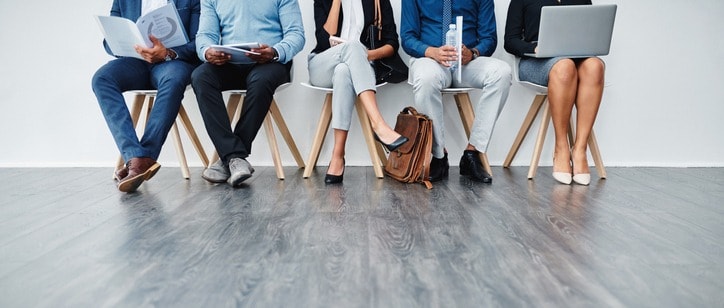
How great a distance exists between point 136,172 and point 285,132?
835mm

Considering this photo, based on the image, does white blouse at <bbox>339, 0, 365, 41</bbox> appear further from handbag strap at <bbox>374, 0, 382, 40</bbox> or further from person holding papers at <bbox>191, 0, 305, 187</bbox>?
person holding papers at <bbox>191, 0, 305, 187</bbox>

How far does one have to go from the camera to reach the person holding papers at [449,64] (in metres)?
2.26

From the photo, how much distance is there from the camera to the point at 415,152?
2.11 metres

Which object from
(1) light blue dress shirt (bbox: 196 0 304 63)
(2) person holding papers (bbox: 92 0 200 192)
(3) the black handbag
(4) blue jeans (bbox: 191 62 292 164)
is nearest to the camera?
(2) person holding papers (bbox: 92 0 200 192)

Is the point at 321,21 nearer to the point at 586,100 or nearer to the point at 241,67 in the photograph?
the point at 241,67

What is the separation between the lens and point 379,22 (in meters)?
2.52

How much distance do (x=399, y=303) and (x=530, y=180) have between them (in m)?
1.60

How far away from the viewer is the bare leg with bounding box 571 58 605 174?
2205 millimetres

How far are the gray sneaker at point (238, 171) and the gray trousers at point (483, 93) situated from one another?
794 mm

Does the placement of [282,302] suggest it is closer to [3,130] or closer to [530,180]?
[530,180]

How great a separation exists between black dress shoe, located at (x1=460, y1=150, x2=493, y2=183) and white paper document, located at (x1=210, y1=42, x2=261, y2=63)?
105 cm

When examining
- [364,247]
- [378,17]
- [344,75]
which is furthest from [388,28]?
[364,247]

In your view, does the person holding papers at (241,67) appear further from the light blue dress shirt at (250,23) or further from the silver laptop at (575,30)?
the silver laptop at (575,30)

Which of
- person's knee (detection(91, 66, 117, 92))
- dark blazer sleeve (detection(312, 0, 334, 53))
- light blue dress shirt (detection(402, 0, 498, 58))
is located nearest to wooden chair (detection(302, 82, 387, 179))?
dark blazer sleeve (detection(312, 0, 334, 53))
